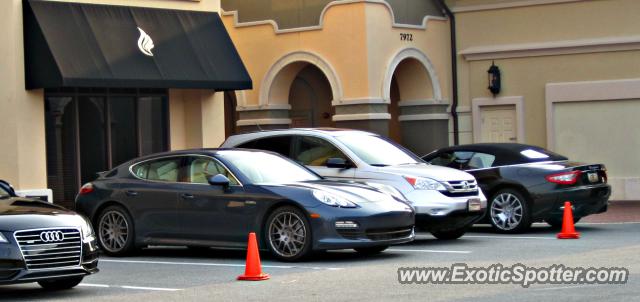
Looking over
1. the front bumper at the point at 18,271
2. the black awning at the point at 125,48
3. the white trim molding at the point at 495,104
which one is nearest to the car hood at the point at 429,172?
the front bumper at the point at 18,271

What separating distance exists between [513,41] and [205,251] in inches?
498

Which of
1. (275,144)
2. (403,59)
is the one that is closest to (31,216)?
(275,144)

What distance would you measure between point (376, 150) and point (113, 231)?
4044 mm

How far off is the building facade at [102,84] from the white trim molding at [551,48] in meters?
6.60

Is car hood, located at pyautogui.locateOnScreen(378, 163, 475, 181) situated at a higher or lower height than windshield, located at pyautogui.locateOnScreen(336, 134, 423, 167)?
lower

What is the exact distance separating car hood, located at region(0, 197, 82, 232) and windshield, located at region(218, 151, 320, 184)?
3.25 metres

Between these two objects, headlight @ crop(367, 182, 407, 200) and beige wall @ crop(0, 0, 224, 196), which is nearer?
headlight @ crop(367, 182, 407, 200)

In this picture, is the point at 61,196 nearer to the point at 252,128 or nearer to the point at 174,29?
the point at 174,29

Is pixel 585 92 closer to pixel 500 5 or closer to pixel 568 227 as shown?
pixel 500 5

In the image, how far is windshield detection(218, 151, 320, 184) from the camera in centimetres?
1442

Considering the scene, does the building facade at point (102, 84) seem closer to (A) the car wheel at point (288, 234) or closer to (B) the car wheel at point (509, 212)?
(B) the car wheel at point (509, 212)

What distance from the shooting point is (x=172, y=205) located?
579 inches

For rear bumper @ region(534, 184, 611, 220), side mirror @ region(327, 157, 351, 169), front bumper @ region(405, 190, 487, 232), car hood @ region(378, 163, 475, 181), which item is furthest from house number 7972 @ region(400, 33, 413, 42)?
front bumper @ region(405, 190, 487, 232)

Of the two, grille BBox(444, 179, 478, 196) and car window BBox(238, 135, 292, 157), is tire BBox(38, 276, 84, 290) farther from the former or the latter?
grille BBox(444, 179, 478, 196)
